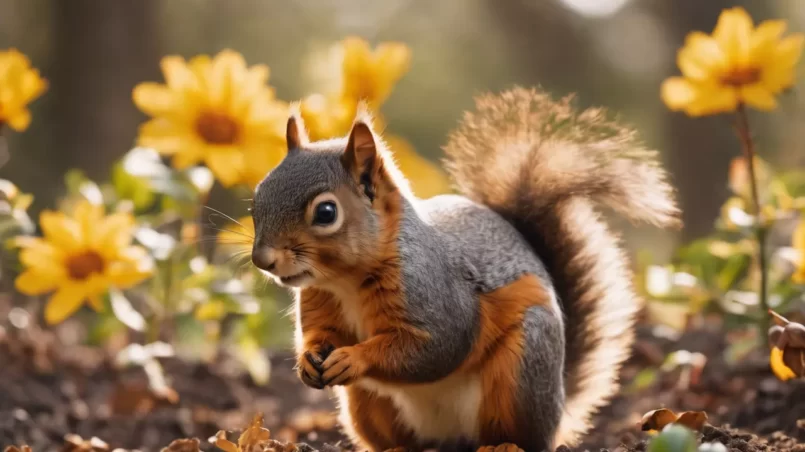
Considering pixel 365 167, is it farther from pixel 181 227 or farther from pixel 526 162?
pixel 181 227

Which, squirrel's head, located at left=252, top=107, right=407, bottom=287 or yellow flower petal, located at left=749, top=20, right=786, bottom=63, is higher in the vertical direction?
yellow flower petal, located at left=749, top=20, right=786, bottom=63

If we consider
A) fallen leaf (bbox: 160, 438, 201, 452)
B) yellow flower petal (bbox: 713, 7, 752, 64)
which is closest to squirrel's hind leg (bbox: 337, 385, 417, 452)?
fallen leaf (bbox: 160, 438, 201, 452)

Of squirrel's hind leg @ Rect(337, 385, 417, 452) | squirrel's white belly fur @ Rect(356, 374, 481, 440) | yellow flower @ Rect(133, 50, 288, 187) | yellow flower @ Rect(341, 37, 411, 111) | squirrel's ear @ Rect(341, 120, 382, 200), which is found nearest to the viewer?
squirrel's ear @ Rect(341, 120, 382, 200)

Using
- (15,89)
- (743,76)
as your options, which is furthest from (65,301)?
(743,76)

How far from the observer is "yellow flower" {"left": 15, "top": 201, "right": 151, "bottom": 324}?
7.41 feet

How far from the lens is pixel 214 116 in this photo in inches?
96.4

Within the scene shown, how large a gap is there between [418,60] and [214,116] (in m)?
6.38

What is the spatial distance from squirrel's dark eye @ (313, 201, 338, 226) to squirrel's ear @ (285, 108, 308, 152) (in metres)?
0.23

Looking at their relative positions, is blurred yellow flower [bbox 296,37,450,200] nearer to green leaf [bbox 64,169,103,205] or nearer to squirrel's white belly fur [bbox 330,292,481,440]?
green leaf [bbox 64,169,103,205]

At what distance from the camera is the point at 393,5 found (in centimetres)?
879

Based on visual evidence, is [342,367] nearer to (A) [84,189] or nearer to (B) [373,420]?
(B) [373,420]

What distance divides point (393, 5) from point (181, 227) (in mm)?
6334

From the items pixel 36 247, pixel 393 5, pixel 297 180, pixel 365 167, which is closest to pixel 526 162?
pixel 365 167

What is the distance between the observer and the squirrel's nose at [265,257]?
1.47 meters
